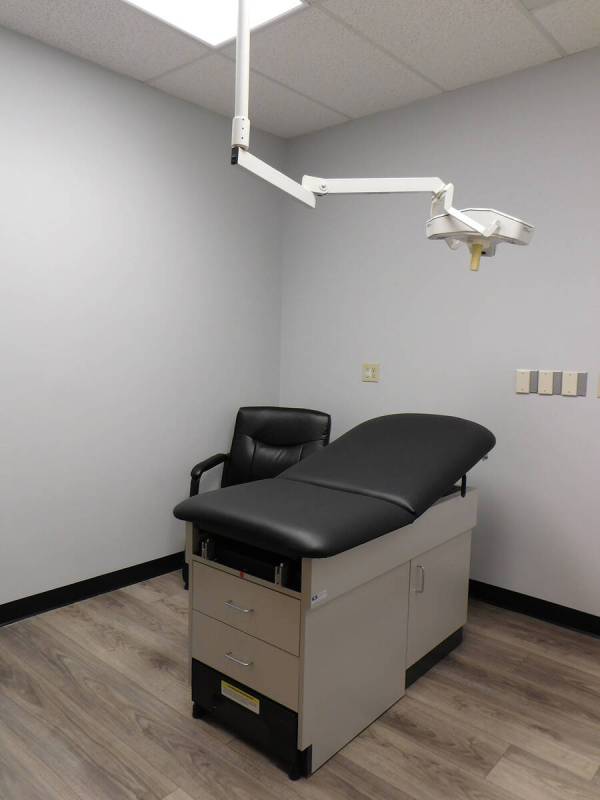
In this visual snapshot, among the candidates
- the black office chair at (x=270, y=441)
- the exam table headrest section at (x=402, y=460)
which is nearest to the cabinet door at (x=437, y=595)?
the exam table headrest section at (x=402, y=460)

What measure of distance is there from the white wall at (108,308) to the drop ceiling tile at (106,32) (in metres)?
0.08

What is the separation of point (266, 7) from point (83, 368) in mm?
1682

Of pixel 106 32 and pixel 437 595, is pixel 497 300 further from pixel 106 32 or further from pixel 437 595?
pixel 106 32

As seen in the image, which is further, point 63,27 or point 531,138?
point 531,138

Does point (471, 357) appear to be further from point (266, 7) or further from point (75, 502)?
point (75, 502)

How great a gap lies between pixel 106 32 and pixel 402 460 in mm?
2094

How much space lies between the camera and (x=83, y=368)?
2691 millimetres

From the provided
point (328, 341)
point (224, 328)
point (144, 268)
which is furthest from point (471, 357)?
point (144, 268)

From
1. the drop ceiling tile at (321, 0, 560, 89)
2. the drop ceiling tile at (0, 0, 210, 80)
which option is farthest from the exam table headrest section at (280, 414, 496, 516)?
the drop ceiling tile at (0, 0, 210, 80)

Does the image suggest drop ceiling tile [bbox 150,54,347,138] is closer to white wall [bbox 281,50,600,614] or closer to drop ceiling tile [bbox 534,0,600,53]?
white wall [bbox 281,50,600,614]

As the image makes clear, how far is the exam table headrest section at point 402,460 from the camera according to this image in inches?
75.8

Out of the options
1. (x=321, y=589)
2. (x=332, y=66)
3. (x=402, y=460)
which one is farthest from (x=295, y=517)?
(x=332, y=66)

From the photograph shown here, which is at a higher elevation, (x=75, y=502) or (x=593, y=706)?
(x=75, y=502)

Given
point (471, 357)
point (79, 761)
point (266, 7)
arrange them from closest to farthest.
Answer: point (79, 761) → point (266, 7) → point (471, 357)
